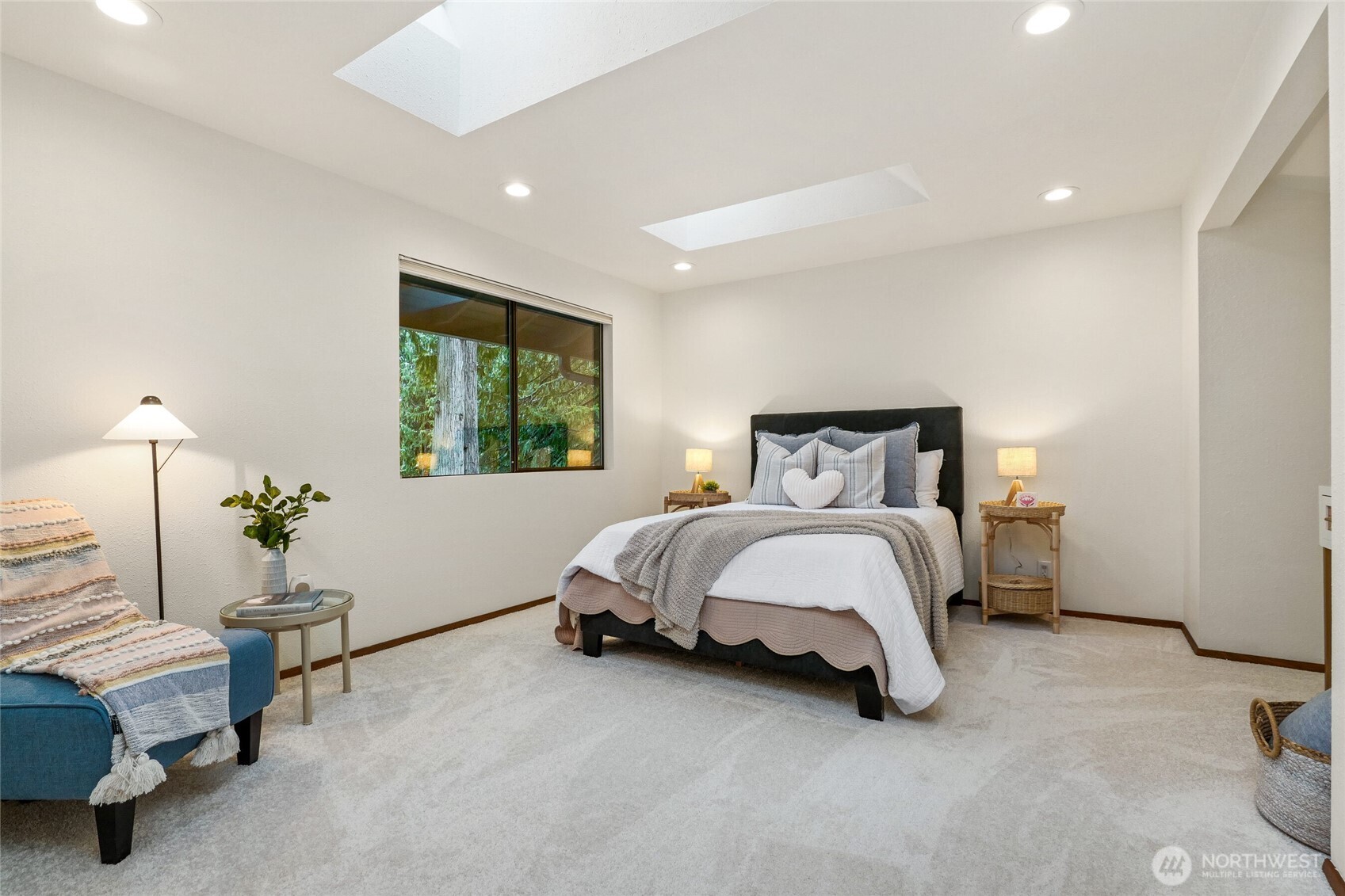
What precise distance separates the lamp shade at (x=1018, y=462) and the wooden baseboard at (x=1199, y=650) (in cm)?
92

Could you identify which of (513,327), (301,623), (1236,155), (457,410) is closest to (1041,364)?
(1236,155)

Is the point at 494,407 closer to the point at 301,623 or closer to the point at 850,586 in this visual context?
the point at 301,623

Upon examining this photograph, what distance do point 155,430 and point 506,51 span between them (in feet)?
6.60

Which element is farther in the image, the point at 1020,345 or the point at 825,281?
the point at 825,281

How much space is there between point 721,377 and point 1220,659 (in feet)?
11.7

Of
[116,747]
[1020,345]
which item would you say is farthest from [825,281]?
[116,747]

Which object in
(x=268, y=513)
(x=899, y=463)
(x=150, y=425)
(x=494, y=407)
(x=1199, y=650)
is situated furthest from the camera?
(x=494, y=407)

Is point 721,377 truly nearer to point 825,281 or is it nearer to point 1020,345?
point 825,281

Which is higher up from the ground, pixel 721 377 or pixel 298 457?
pixel 721 377

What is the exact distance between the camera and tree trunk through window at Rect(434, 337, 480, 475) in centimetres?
397

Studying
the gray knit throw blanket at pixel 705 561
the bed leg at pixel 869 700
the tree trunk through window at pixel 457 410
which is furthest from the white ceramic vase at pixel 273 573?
the bed leg at pixel 869 700

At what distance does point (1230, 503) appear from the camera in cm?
318

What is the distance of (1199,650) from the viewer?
127 inches

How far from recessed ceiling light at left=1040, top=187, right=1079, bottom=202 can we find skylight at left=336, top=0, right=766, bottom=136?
232cm
